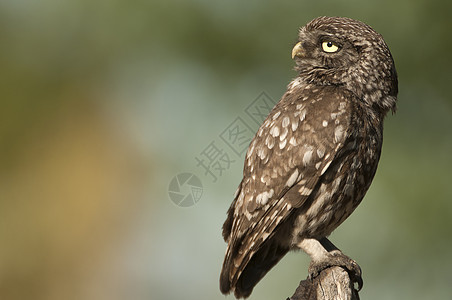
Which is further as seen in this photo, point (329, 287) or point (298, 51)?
point (298, 51)

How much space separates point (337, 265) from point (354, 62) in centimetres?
123

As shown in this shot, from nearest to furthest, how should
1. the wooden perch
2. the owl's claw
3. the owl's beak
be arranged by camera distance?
1. the wooden perch
2. the owl's claw
3. the owl's beak

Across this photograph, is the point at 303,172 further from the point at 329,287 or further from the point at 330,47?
the point at 330,47

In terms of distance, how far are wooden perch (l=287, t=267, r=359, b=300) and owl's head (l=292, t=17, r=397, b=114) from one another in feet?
3.49

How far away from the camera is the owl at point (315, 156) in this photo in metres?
3.63

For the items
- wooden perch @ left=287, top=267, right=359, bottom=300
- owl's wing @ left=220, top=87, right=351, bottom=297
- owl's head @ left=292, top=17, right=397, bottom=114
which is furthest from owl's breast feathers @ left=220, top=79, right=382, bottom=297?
wooden perch @ left=287, top=267, right=359, bottom=300

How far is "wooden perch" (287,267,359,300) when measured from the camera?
3246mm

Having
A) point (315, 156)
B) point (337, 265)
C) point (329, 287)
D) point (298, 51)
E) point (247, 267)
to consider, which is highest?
point (298, 51)

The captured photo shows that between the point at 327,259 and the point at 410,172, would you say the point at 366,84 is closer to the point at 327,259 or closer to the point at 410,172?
the point at 327,259

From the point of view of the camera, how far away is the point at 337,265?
3.53 m

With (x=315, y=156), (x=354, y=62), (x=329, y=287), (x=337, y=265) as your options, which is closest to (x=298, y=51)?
(x=354, y=62)

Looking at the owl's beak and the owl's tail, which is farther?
the owl's beak

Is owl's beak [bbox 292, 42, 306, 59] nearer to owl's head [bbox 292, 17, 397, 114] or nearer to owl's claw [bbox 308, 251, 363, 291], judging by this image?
owl's head [bbox 292, 17, 397, 114]

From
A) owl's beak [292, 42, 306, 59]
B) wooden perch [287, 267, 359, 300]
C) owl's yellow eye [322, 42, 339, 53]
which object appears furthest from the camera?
owl's beak [292, 42, 306, 59]
